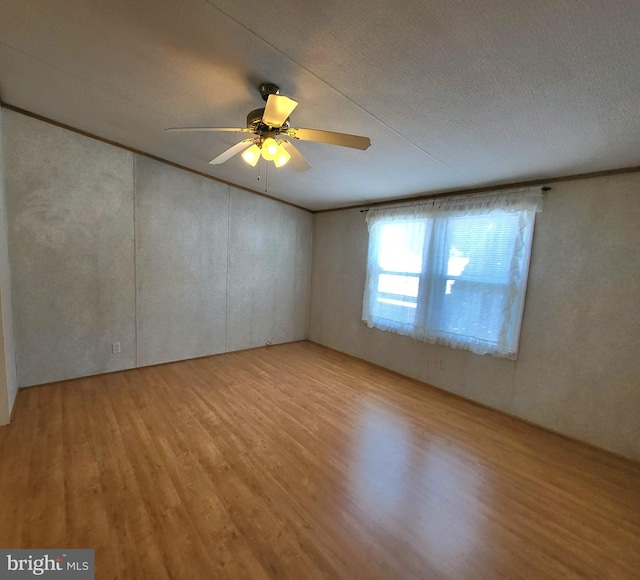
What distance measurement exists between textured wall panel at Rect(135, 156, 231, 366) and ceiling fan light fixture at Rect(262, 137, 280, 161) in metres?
2.29

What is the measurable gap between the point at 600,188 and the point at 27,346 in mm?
5562

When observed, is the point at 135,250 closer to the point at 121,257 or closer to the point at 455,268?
the point at 121,257

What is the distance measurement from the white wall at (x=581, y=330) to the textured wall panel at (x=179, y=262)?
340 cm

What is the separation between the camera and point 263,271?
456 centimetres

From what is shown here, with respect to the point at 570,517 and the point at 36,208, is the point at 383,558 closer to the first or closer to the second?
the point at 570,517

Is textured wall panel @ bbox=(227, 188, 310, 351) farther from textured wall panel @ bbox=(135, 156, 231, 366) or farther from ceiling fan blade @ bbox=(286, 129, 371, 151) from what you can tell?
ceiling fan blade @ bbox=(286, 129, 371, 151)

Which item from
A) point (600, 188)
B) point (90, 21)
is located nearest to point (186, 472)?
point (90, 21)

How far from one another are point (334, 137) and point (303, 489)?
2200 mm

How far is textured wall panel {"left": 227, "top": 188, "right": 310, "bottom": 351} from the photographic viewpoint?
424 cm

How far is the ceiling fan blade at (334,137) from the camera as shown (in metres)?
1.62

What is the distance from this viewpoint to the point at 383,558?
137 centimetres

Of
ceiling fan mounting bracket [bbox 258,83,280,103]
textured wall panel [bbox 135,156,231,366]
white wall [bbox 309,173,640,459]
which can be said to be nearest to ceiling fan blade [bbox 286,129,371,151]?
ceiling fan mounting bracket [bbox 258,83,280,103]

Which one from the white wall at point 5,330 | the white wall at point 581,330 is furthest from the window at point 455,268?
the white wall at point 5,330

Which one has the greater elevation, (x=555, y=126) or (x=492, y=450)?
(x=555, y=126)
